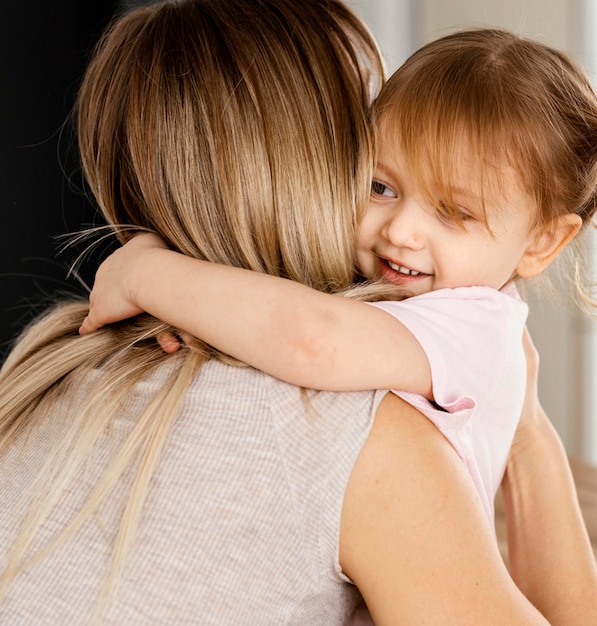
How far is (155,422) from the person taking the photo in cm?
85

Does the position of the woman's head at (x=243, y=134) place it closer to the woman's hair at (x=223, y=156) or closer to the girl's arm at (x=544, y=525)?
the woman's hair at (x=223, y=156)

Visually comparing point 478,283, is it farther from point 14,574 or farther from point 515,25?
point 515,25

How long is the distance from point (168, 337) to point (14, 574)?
303 millimetres

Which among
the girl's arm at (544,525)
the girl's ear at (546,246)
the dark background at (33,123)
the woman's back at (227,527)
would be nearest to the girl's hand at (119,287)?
the woman's back at (227,527)

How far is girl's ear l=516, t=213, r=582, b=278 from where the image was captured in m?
1.31

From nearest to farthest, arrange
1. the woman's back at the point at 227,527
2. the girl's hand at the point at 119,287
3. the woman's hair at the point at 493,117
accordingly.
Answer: the woman's back at the point at 227,527, the girl's hand at the point at 119,287, the woman's hair at the point at 493,117

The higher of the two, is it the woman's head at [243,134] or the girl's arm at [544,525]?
the woman's head at [243,134]

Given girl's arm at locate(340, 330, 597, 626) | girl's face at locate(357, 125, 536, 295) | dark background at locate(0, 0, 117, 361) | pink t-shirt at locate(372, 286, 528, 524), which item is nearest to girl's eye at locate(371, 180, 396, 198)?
girl's face at locate(357, 125, 536, 295)

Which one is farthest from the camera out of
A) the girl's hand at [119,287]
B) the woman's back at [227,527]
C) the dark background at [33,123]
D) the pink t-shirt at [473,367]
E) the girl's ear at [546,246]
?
the dark background at [33,123]

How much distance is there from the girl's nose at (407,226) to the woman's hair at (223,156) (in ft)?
0.40

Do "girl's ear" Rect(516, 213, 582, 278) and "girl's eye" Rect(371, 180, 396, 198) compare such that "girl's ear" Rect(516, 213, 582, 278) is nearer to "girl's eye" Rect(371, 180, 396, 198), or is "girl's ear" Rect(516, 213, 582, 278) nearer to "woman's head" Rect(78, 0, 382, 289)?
"girl's eye" Rect(371, 180, 396, 198)

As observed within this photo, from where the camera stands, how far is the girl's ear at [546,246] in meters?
1.31

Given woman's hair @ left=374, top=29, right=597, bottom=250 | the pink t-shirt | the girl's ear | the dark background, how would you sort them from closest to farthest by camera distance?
the pink t-shirt
woman's hair @ left=374, top=29, right=597, bottom=250
the girl's ear
the dark background

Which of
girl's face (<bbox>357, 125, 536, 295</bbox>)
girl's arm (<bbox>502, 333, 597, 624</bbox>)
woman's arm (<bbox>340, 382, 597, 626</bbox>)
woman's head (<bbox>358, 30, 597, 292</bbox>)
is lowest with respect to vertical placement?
girl's arm (<bbox>502, 333, 597, 624</bbox>)
